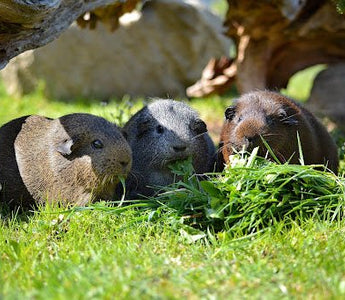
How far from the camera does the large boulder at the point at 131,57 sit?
1212 cm

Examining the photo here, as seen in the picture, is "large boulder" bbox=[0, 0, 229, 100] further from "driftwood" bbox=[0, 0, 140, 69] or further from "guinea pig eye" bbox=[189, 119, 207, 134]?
"guinea pig eye" bbox=[189, 119, 207, 134]

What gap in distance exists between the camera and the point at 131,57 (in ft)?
41.4

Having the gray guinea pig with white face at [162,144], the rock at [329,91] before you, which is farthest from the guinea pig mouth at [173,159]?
the rock at [329,91]

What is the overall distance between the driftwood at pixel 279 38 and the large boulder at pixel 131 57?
6.86 ft

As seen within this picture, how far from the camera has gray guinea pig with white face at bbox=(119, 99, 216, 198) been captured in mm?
6027

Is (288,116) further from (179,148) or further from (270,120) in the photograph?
(179,148)

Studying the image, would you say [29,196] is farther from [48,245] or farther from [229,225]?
[229,225]

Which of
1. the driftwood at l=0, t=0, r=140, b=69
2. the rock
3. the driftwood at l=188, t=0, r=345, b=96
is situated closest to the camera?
the driftwood at l=0, t=0, r=140, b=69

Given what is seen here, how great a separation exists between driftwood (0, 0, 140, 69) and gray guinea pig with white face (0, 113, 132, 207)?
757 mm

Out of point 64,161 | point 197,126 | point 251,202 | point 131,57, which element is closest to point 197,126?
point 197,126

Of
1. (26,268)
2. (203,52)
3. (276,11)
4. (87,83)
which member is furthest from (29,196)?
(203,52)

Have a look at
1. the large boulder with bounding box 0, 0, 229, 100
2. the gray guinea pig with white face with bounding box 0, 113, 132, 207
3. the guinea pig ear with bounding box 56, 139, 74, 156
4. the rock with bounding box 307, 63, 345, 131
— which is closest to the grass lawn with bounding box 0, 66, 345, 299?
the gray guinea pig with white face with bounding box 0, 113, 132, 207

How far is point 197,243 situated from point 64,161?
163 centimetres

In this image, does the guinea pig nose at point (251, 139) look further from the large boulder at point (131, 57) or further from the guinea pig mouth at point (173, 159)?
the large boulder at point (131, 57)
